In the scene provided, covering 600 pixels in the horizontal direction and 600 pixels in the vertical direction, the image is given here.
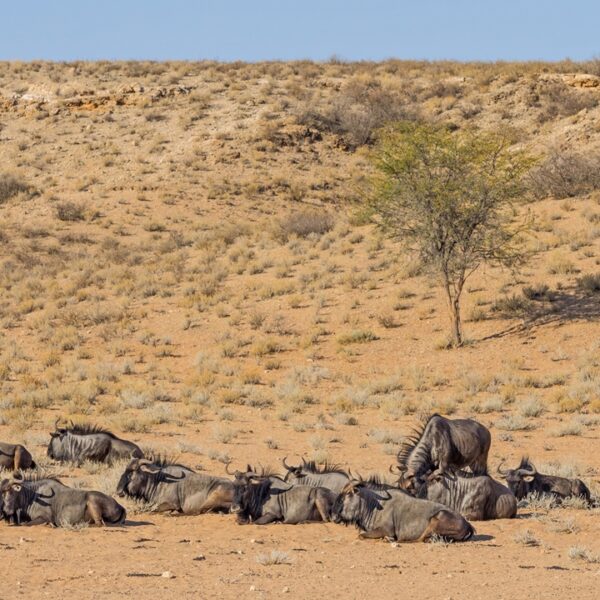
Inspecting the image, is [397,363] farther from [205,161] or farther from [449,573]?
[205,161]

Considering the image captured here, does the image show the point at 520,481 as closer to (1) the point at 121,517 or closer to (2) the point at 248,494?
(2) the point at 248,494

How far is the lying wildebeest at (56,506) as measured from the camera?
12195 mm

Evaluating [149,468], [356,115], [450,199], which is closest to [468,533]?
[149,468]

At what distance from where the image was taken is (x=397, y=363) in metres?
26.6

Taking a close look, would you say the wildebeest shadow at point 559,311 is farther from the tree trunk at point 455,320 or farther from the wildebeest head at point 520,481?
the wildebeest head at point 520,481

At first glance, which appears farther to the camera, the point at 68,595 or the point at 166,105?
the point at 166,105

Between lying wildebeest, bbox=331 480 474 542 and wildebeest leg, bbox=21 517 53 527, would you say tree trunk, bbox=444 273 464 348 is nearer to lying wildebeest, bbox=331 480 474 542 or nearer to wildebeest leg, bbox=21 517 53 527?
lying wildebeest, bbox=331 480 474 542

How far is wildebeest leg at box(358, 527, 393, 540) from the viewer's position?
37.8ft

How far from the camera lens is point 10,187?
157ft

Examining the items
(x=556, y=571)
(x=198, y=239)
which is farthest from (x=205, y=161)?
(x=556, y=571)

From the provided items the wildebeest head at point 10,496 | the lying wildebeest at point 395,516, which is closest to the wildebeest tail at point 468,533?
the lying wildebeest at point 395,516

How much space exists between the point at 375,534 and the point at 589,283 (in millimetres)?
20345

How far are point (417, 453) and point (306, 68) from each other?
51.4 m

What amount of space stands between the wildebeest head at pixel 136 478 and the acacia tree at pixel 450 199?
1548cm
